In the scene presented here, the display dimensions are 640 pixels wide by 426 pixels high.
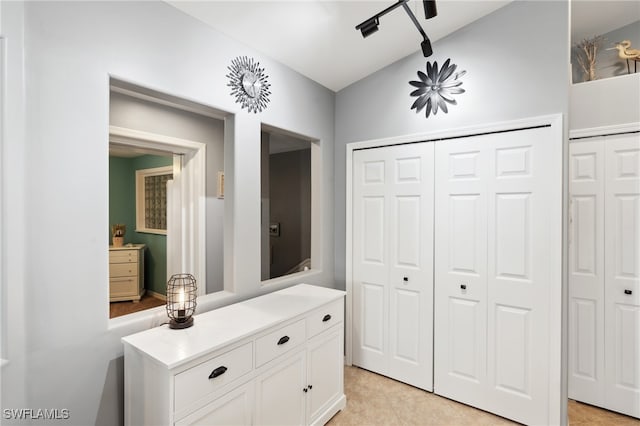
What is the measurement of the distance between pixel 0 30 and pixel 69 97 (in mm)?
283

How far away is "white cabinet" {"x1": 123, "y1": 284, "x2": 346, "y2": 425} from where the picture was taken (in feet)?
4.29

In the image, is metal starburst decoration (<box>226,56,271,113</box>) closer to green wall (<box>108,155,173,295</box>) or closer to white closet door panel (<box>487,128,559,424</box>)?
white closet door panel (<box>487,128,559,424</box>)

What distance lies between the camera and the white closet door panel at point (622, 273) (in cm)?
218

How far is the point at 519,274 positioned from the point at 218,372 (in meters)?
1.99

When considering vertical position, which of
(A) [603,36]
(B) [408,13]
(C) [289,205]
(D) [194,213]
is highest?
(A) [603,36]

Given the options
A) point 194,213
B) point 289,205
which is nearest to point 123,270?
point 194,213

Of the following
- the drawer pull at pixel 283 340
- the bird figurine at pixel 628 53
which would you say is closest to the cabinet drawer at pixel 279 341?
the drawer pull at pixel 283 340

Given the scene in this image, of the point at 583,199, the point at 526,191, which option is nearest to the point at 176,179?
the point at 526,191

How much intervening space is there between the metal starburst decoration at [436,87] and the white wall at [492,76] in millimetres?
41

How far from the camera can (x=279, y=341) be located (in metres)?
1.75

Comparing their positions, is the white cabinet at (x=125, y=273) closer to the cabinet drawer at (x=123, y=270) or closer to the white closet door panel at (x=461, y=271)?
the cabinet drawer at (x=123, y=270)

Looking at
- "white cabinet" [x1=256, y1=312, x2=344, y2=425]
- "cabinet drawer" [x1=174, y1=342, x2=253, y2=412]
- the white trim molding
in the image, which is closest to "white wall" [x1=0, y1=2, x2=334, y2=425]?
"cabinet drawer" [x1=174, y1=342, x2=253, y2=412]

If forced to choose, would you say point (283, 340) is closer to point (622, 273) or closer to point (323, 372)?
point (323, 372)

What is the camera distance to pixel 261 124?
231cm
